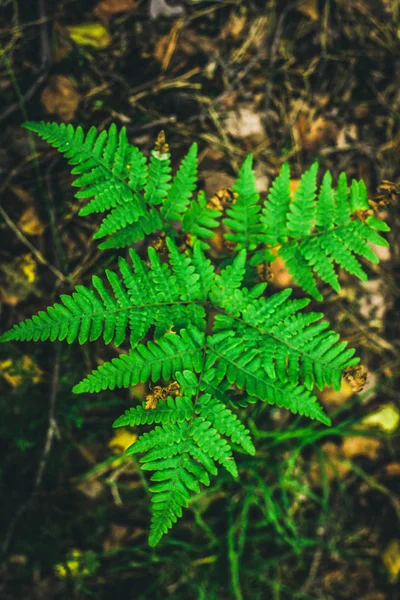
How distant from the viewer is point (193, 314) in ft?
7.30

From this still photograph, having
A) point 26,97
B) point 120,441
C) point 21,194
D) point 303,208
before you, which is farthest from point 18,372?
point 303,208

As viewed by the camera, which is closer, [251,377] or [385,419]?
[251,377]

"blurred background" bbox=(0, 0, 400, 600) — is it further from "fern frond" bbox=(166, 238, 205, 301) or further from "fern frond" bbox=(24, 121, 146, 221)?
"fern frond" bbox=(166, 238, 205, 301)

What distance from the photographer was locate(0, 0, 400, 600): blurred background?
298cm

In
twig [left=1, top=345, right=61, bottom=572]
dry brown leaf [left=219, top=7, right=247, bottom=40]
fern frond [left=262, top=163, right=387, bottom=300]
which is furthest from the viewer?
dry brown leaf [left=219, top=7, right=247, bottom=40]

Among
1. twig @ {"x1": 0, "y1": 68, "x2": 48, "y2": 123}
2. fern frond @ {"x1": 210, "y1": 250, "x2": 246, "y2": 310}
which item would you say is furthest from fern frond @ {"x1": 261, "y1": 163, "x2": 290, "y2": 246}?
twig @ {"x1": 0, "y1": 68, "x2": 48, "y2": 123}

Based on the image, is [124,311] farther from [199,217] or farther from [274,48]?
[274,48]

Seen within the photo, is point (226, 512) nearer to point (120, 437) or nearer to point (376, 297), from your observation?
point (120, 437)

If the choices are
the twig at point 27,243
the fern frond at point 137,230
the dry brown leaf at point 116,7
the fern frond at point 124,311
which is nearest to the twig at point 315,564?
the fern frond at point 124,311

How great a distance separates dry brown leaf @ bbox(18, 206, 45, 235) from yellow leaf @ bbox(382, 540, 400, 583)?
3163 mm

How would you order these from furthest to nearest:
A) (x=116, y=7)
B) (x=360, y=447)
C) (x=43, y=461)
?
(x=360, y=447)
(x=116, y=7)
(x=43, y=461)

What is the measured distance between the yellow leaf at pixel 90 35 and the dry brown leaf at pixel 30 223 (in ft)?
3.65

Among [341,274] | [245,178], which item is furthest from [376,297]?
[245,178]

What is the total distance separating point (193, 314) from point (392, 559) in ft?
7.83
